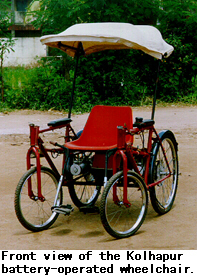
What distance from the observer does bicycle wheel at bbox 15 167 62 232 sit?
4.42 m

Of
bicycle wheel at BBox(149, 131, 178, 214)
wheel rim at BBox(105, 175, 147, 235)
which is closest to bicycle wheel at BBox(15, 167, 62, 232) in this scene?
wheel rim at BBox(105, 175, 147, 235)

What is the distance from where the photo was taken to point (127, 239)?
439 centimetres

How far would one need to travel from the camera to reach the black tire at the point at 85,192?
16.4 ft

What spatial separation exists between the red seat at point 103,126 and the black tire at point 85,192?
0.45 meters

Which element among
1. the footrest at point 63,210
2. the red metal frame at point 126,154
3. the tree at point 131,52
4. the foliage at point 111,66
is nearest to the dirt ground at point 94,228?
the footrest at point 63,210

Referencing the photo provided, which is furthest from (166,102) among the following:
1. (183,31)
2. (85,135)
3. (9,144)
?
(85,135)

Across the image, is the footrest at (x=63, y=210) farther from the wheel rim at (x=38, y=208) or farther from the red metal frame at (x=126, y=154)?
the red metal frame at (x=126, y=154)

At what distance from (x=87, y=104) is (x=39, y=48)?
48.7ft

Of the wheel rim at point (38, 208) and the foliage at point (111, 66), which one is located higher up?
the foliage at point (111, 66)

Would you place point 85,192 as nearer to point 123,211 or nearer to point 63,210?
Answer: point 123,211

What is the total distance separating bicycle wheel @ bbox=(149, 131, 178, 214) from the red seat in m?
0.52

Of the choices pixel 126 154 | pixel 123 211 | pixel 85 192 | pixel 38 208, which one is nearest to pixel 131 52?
pixel 85 192

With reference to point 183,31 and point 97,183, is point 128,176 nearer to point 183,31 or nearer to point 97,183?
point 97,183

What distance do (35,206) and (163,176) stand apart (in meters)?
1.49
